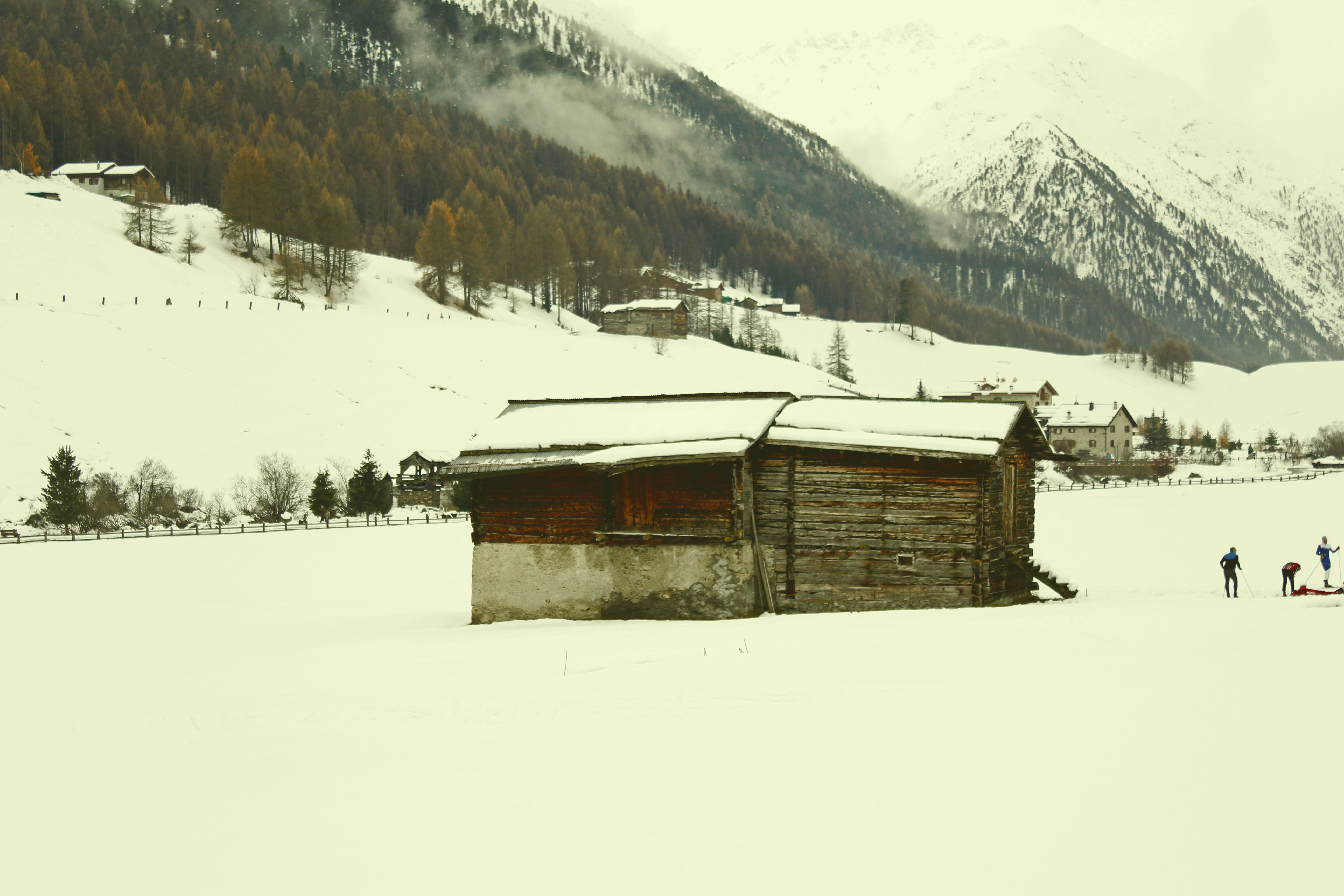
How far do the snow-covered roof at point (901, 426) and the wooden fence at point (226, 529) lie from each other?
106 ft

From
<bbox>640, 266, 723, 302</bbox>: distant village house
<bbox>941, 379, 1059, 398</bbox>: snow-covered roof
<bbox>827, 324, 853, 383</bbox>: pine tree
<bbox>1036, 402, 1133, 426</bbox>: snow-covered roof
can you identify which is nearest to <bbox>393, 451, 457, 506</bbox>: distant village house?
<bbox>827, 324, 853, 383</bbox>: pine tree

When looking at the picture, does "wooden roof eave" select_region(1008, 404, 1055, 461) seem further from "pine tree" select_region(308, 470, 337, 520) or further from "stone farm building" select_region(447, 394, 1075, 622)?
"pine tree" select_region(308, 470, 337, 520)

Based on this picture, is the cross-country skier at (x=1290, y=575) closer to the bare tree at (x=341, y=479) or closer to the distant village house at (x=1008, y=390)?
the bare tree at (x=341, y=479)

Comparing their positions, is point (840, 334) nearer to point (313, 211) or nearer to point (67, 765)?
point (313, 211)

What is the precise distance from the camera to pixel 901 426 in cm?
1902

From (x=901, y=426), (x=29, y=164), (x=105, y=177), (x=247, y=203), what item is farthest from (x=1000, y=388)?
(x=29, y=164)

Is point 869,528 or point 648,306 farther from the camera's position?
point 648,306

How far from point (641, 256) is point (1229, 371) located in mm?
109192

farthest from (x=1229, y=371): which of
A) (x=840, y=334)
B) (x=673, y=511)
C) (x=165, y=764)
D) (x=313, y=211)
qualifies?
(x=165, y=764)

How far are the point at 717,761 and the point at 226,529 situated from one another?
42.0m

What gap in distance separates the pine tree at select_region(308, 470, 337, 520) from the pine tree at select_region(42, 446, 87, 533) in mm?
10193

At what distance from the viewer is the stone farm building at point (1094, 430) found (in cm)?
10200

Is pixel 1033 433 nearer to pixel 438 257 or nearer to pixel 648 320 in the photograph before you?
pixel 438 257

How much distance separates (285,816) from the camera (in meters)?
7.59
